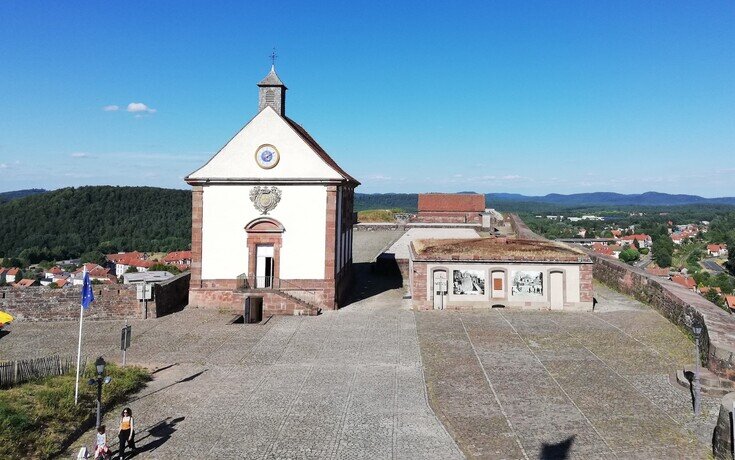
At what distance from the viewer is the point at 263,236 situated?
76.5 ft

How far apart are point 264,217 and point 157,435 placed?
1347 centimetres

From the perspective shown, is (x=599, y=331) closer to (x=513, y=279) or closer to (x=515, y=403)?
(x=513, y=279)

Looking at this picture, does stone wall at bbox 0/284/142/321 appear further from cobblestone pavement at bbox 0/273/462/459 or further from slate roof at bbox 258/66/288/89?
slate roof at bbox 258/66/288/89

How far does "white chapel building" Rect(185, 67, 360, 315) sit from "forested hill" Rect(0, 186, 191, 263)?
8748 centimetres

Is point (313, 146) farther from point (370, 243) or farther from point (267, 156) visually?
point (370, 243)

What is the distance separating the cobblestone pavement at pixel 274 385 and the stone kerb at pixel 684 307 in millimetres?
7357

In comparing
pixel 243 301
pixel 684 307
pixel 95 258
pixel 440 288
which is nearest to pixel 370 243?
pixel 243 301

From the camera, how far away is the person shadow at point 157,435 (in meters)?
10.2

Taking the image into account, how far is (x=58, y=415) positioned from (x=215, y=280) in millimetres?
12343

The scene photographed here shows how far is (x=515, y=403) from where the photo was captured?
12.2 m

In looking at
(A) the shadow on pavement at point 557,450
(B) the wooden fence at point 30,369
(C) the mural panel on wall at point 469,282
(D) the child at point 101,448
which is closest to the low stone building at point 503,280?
(C) the mural panel on wall at point 469,282

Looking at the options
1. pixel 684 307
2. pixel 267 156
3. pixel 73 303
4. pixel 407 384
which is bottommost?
pixel 407 384

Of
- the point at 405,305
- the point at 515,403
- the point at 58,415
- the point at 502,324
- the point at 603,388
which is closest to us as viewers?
the point at 58,415

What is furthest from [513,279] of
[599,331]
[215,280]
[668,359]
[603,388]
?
[215,280]
